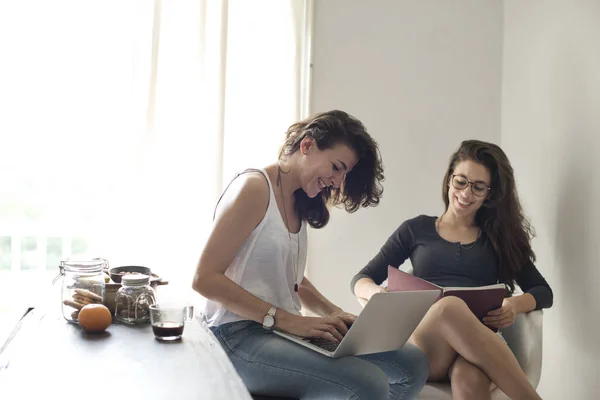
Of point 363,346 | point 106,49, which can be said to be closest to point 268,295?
point 363,346

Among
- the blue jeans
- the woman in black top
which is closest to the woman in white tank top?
the blue jeans

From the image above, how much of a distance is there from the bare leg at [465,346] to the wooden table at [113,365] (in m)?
0.86

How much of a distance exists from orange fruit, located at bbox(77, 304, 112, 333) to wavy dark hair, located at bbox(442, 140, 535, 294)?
1537mm

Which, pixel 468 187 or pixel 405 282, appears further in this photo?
pixel 468 187

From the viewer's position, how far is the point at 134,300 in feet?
5.14

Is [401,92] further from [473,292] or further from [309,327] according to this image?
[309,327]

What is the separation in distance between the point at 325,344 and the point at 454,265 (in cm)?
92

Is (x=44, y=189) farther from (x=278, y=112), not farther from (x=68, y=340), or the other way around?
(x=68, y=340)

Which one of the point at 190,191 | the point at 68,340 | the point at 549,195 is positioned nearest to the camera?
the point at 68,340

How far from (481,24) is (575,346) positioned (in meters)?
1.61

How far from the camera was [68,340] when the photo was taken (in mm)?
1403

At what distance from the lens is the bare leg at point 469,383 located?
1979 mm

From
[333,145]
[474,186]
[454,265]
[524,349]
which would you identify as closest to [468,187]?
[474,186]

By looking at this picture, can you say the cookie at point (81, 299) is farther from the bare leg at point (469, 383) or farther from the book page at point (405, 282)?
the bare leg at point (469, 383)
